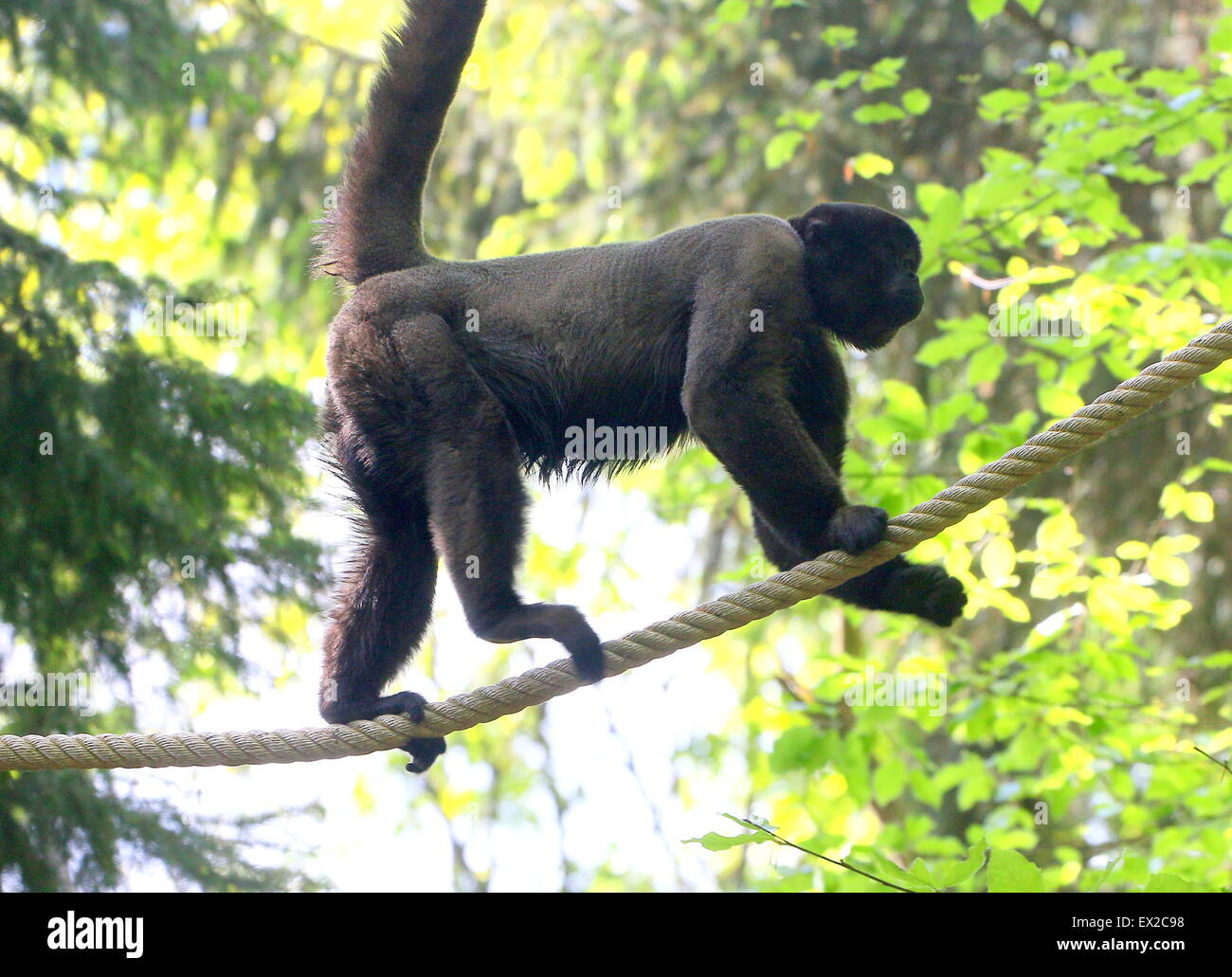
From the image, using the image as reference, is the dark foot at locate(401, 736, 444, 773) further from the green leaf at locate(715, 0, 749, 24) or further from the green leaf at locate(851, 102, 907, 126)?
the green leaf at locate(715, 0, 749, 24)

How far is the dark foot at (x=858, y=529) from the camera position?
3.98m

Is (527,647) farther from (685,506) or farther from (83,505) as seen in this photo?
(83,505)

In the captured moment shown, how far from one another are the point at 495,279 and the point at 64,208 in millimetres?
3462

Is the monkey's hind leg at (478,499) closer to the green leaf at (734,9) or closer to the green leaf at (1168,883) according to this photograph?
the green leaf at (1168,883)

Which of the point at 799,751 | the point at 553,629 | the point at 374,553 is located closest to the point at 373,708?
the point at 374,553

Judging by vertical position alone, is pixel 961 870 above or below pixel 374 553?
below

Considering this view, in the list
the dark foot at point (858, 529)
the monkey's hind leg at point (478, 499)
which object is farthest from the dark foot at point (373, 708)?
the dark foot at point (858, 529)

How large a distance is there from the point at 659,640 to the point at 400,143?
2.25 m

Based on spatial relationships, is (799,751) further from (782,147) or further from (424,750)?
(782,147)

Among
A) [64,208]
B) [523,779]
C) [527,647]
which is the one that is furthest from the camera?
[523,779]

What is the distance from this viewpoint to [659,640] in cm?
389

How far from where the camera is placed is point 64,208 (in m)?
6.78

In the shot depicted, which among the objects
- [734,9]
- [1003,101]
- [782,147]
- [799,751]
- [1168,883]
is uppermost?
[734,9]

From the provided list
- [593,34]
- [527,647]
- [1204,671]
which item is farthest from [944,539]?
[527,647]
